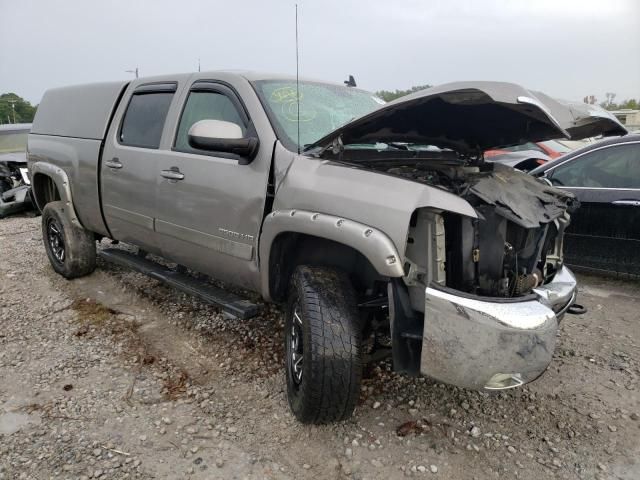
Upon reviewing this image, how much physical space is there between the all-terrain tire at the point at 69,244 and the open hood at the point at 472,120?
327cm

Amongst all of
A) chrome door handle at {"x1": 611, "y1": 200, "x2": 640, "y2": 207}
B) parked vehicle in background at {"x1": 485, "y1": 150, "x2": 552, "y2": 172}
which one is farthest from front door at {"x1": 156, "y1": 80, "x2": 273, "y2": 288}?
parked vehicle in background at {"x1": 485, "y1": 150, "x2": 552, "y2": 172}

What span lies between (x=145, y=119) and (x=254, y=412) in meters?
2.51

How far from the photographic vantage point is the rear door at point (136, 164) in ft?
12.5

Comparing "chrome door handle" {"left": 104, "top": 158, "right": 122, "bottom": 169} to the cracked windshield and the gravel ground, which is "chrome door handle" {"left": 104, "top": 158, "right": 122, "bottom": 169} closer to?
the gravel ground

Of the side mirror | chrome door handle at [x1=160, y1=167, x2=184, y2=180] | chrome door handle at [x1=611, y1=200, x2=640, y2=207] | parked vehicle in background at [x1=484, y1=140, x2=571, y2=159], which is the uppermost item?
the side mirror

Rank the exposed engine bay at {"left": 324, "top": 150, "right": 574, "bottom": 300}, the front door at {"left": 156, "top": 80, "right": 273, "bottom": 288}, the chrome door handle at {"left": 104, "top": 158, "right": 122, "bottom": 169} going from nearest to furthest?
the exposed engine bay at {"left": 324, "top": 150, "right": 574, "bottom": 300} → the front door at {"left": 156, "top": 80, "right": 273, "bottom": 288} → the chrome door handle at {"left": 104, "top": 158, "right": 122, "bottom": 169}

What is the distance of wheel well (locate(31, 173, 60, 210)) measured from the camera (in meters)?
5.48

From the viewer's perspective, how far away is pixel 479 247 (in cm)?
237

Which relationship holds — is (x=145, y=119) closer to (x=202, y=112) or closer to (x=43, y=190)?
(x=202, y=112)

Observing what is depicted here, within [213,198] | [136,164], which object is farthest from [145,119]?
[213,198]

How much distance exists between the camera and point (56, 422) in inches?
109

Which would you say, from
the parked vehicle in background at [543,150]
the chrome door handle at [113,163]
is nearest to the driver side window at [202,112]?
the chrome door handle at [113,163]

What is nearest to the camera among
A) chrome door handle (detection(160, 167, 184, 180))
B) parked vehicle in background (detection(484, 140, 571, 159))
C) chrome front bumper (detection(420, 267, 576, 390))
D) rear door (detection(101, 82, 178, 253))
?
chrome front bumper (detection(420, 267, 576, 390))

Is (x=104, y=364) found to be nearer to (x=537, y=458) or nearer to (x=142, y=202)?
(x=142, y=202)
